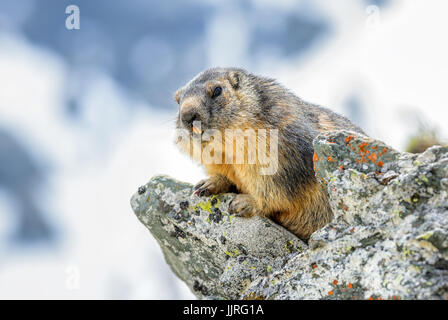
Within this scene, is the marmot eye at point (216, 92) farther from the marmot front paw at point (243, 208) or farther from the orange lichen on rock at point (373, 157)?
the orange lichen on rock at point (373, 157)

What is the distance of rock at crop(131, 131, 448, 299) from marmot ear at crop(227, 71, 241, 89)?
2421 millimetres

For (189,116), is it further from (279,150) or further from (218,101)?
(279,150)

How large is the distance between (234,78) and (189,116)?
3.60 feet

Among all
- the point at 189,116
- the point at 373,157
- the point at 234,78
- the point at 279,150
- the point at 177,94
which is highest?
the point at 234,78

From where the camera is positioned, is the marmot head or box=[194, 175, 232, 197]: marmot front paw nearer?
the marmot head

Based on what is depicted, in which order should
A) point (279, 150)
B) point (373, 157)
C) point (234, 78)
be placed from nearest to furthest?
point (373, 157)
point (279, 150)
point (234, 78)

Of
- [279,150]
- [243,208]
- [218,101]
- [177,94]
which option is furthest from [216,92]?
[243,208]

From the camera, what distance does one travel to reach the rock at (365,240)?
3.34m

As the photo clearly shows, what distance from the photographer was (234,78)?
6.80m

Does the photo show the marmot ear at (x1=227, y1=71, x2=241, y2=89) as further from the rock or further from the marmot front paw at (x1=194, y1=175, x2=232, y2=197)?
the rock

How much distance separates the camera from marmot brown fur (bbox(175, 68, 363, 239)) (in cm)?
611

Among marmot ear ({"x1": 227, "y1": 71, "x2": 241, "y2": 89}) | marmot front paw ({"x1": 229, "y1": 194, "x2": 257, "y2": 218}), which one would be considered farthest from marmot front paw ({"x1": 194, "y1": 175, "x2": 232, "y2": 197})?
marmot ear ({"x1": 227, "y1": 71, "x2": 241, "y2": 89})
